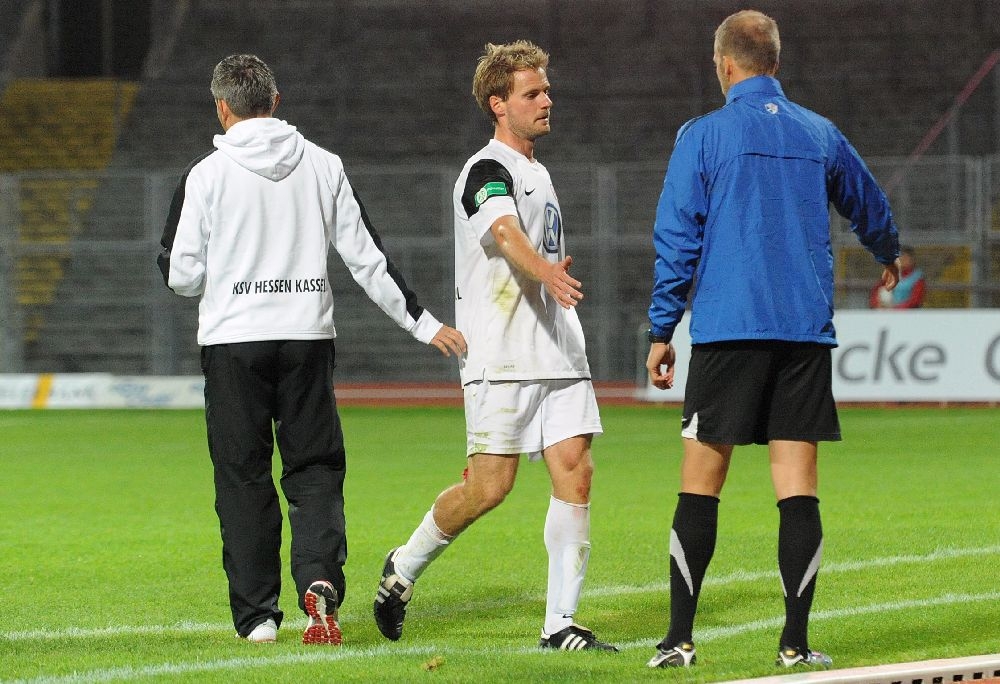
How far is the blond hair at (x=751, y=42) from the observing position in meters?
4.91

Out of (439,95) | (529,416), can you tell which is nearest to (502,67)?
(529,416)

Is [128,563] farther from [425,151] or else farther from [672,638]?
[425,151]

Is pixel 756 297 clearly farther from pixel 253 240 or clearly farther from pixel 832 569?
pixel 832 569

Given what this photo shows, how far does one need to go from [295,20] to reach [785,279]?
28.8m

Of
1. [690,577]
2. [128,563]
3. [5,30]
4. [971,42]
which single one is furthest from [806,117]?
[5,30]

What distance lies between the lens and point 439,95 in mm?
30094

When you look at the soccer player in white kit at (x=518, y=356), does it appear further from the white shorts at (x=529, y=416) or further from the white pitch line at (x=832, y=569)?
the white pitch line at (x=832, y=569)

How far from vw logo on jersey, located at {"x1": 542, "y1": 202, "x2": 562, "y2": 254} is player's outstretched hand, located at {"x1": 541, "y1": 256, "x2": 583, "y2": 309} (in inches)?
19.8

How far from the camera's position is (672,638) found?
4.95m

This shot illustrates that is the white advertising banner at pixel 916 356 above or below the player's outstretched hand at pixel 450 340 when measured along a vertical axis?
below

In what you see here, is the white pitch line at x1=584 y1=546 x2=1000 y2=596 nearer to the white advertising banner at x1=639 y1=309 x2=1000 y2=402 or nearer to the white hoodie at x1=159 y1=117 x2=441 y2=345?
the white hoodie at x1=159 y1=117 x2=441 y2=345

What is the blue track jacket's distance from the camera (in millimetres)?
4812

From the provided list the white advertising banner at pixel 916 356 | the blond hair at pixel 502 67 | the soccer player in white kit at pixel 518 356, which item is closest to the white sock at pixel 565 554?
the soccer player in white kit at pixel 518 356

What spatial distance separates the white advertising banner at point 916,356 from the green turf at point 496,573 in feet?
14.0
